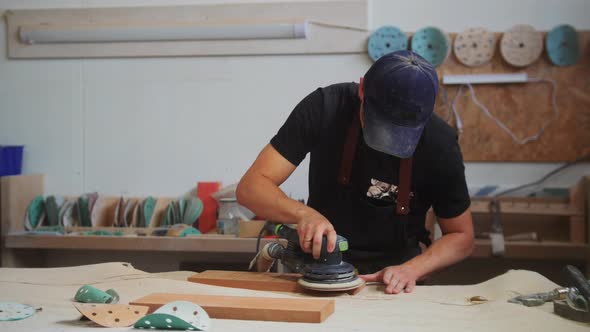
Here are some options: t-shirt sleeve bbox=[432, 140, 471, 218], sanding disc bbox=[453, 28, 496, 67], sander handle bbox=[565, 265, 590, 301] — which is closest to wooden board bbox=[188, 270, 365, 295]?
t-shirt sleeve bbox=[432, 140, 471, 218]

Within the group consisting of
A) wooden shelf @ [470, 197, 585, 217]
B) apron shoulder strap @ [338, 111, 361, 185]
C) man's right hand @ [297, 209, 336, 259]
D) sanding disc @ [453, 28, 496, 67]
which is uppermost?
sanding disc @ [453, 28, 496, 67]

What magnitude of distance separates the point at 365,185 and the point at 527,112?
6.24ft

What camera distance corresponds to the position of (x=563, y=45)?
4.01 metres

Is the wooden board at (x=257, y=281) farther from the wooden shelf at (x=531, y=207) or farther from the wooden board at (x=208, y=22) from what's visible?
the wooden board at (x=208, y=22)

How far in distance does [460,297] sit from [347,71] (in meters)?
2.29

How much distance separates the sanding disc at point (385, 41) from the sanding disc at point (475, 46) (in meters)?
0.31

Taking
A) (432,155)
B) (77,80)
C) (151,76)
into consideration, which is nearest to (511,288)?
(432,155)

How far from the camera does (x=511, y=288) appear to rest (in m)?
2.15

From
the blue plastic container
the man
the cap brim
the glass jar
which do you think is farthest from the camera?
the blue plastic container

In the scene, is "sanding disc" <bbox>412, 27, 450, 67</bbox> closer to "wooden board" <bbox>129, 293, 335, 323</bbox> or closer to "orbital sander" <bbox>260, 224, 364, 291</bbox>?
"orbital sander" <bbox>260, 224, 364, 291</bbox>

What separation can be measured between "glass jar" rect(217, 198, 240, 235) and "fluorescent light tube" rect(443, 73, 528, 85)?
141cm

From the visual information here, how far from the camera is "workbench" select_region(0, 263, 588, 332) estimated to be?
1803mm

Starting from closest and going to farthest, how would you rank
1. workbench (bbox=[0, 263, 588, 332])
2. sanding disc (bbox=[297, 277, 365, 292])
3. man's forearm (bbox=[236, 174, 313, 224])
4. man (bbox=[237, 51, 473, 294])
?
workbench (bbox=[0, 263, 588, 332]) → sanding disc (bbox=[297, 277, 365, 292]) → man's forearm (bbox=[236, 174, 313, 224]) → man (bbox=[237, 51, 473, 294])

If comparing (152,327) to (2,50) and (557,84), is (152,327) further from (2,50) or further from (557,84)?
(2,50)
